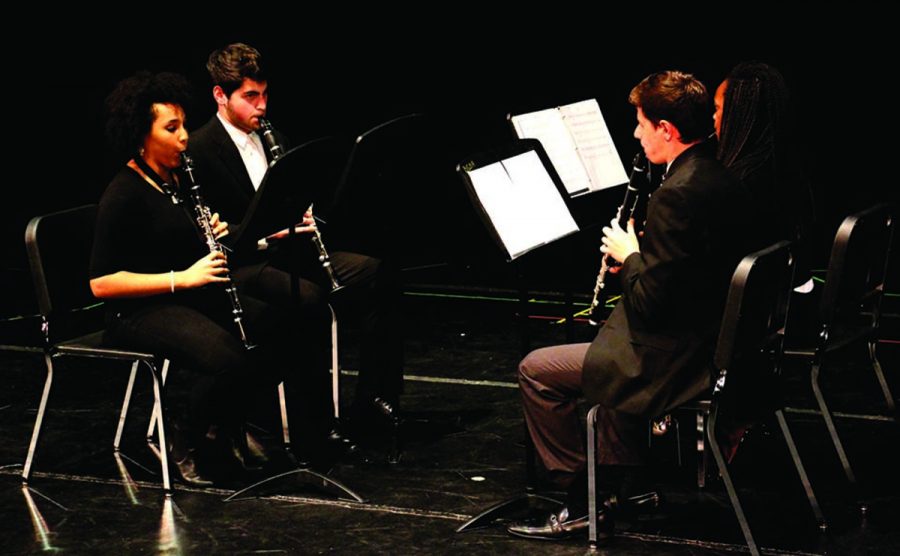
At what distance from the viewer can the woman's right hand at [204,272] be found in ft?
13.2

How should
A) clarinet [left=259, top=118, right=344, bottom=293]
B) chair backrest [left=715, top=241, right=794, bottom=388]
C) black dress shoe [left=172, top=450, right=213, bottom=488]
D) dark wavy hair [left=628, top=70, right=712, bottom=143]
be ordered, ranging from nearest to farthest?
chair backrest [left=715, top=241, right=794, bottom=388]
dark wavy hair [left=628, top=70, right=712, bottom=143]
black dress shoe [left=172, top=450, right=213, bottom=488]
clarinet [left=259, top=118, right=344, bottom=293]

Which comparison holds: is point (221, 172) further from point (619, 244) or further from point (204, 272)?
point (619, 244)

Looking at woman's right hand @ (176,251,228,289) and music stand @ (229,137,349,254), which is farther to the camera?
woman's right hand @ (176,251,228,289)

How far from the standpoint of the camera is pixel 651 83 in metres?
3.39

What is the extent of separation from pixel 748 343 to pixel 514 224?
744 mm

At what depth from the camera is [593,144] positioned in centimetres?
434

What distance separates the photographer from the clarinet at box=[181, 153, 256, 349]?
13.4 ft

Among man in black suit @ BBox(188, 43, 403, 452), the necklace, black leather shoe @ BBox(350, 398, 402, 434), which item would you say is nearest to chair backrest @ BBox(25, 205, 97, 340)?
the necklace

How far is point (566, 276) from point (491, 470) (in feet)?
2.21

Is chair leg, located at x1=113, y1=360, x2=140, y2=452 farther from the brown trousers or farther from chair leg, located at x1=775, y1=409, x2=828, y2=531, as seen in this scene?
chair leg, located at x1=775, y1=409, x2=828, y2=531

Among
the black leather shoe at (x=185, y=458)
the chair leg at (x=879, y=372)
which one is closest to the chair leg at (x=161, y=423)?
the black leather shoe at (x=185, y=458)

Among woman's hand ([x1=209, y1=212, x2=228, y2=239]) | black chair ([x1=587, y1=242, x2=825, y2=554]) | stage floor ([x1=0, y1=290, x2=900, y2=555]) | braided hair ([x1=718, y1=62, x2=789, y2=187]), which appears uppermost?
braided hair ([x1=718, y1=62, x2=789, y2=187])

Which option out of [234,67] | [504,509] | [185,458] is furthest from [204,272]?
[504,509]

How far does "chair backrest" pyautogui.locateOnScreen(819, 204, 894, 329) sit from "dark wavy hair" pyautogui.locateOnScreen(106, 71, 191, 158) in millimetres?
2068
